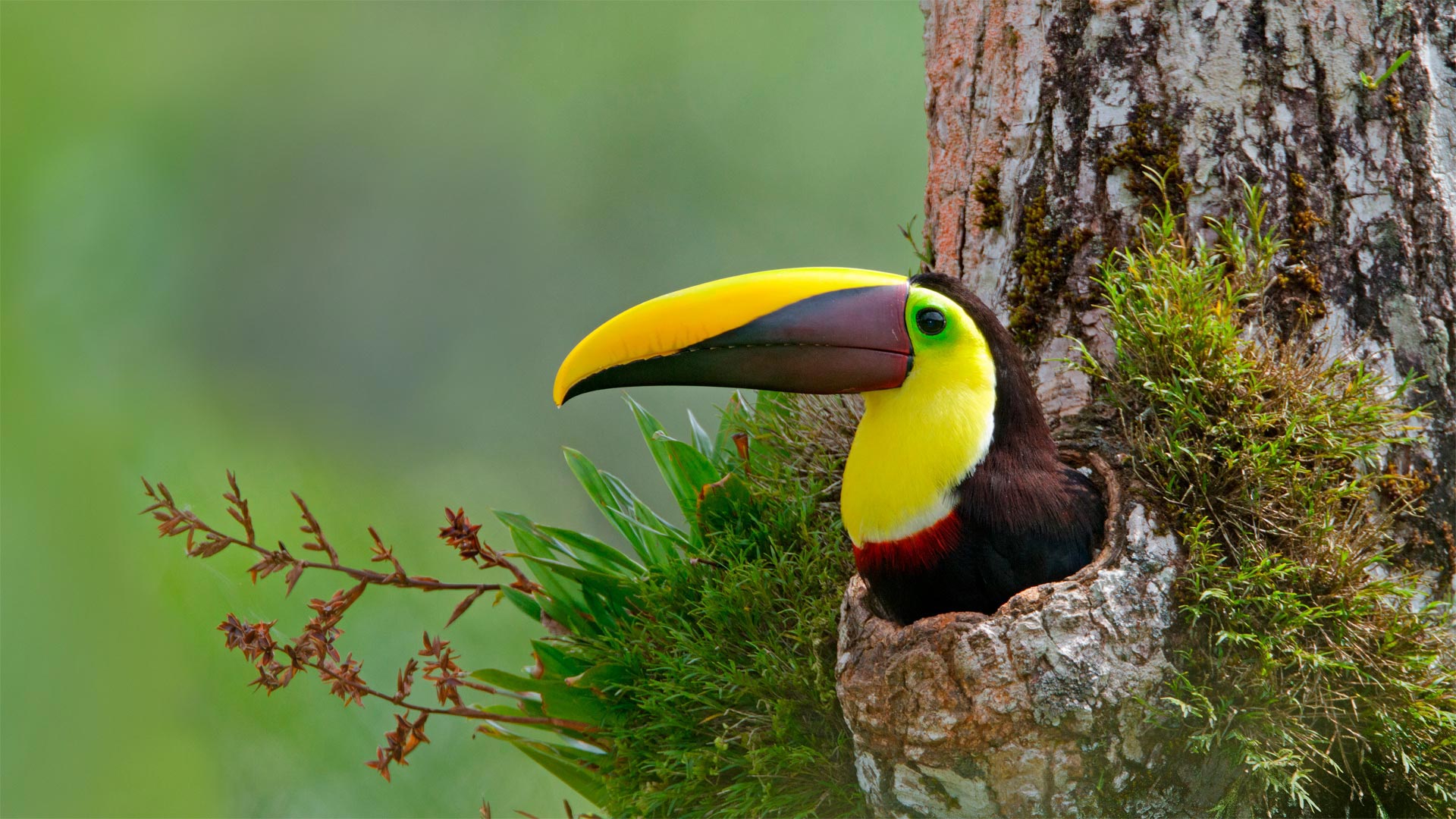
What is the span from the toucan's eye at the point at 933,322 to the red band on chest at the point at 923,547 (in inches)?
7.3

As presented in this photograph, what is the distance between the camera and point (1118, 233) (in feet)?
3.94

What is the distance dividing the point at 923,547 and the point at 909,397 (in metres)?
0.15

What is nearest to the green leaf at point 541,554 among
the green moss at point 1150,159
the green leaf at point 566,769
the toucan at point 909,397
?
the green leaf at point 566,769

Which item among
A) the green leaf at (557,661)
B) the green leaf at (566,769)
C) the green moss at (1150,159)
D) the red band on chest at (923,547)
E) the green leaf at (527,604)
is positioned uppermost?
the green moss at (1150,159)

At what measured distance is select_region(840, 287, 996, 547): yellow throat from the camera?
3.39 feet

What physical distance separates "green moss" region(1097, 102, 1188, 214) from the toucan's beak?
0.34 m

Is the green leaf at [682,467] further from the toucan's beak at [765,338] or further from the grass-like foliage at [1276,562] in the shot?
the grass-like foliage at [1276,562]

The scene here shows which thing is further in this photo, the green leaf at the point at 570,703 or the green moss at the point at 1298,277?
the green leaf at the point at 570,703

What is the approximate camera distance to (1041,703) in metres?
0.92

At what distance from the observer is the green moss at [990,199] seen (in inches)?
50.9

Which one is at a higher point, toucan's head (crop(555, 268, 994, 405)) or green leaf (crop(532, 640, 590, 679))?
toucan's head (crop(555, 268, 994, 405))

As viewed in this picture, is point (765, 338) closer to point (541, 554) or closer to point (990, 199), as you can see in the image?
point (990, 199)

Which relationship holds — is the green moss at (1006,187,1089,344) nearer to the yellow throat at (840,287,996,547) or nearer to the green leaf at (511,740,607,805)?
the yellow throat at (840,287,996,547)

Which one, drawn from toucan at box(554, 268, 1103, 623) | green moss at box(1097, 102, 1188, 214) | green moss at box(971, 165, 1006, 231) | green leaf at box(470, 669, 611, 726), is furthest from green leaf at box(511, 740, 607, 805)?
green moss at box(1097, 102, 1188, 214)
